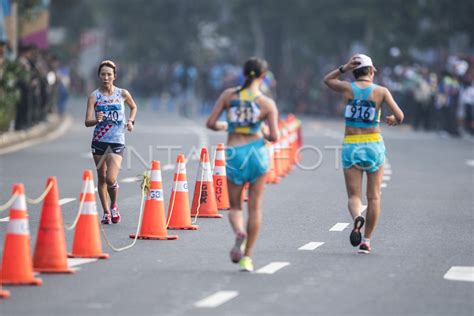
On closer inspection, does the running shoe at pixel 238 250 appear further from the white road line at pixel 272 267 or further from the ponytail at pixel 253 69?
the ponytail at pixel 253 69

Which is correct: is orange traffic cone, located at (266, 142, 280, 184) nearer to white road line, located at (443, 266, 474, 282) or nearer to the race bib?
the race bib

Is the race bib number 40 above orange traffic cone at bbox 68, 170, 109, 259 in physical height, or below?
above

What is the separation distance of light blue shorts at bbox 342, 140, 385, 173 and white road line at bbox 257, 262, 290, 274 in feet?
5.11

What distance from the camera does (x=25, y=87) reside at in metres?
36.1

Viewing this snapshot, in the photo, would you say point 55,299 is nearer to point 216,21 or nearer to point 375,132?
point 375,132

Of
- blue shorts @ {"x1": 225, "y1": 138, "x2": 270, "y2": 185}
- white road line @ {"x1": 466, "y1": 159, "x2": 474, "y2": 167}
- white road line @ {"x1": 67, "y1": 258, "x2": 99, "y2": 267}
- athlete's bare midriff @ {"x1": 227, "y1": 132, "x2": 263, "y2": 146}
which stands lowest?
white road line @ {"x1": 67, "y1": 258, "x2": 99, "y2": 267}

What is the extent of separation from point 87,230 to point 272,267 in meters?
→ 1.58

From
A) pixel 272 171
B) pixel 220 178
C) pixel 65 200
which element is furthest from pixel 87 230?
pixel 272 171

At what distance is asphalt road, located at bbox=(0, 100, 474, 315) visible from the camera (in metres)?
10.7

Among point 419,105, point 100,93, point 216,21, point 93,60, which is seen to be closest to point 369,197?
point 100,93

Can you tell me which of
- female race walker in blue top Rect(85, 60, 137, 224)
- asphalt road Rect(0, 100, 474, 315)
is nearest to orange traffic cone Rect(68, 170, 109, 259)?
asphalt road Rect(0, 100, 474, 315)

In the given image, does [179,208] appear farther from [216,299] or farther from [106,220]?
[216,299]

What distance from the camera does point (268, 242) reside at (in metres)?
14.9

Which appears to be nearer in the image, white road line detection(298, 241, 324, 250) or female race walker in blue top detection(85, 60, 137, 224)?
white road line detection(298, 241, 324, 250)
